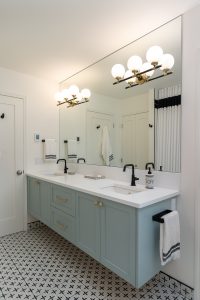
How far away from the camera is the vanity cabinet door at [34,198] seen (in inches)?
109

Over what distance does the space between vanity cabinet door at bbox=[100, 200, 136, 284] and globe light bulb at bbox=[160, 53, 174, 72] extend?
1.27m

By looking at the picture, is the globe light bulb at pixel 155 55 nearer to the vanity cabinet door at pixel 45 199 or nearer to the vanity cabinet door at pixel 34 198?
the vanity cabinet door at pixel 45 199

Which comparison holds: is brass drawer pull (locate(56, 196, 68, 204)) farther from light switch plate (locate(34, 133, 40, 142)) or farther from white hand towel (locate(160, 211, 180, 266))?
light switch plate (locate(34, 133, 40, 142))

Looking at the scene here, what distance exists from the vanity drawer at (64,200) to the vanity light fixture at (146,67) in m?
1.30

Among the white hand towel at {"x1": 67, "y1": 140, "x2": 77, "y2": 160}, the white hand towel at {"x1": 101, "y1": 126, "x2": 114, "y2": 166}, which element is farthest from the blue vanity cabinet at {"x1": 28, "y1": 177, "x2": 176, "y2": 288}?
the white hand towel at {"x1": 67, "y1": 140, "x2": 77, "y2": 160}

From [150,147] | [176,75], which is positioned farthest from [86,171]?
[176,75]

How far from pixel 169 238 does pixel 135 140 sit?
1.06 metres

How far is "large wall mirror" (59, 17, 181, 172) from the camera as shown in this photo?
73.7 inches

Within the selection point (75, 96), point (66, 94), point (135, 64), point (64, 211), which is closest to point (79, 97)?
point (75, 96)

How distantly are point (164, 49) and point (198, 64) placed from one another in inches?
16.2

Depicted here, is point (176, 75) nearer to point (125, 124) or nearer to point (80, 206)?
point (125, 124)

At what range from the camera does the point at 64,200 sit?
2193mm

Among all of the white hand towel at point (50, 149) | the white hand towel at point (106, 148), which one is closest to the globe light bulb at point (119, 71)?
the white hand towel at point (106, 148)

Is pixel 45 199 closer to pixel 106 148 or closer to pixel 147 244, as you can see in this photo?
pixel 106 148
